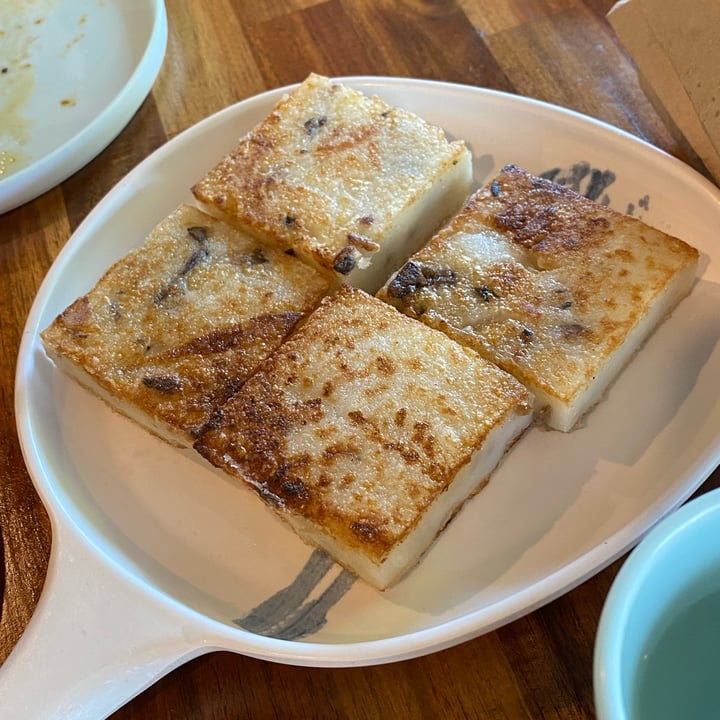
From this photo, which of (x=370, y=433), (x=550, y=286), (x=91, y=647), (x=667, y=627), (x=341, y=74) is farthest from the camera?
(x=341, y=74)

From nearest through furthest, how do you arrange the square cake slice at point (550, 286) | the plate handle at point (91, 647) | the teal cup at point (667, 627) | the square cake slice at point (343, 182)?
1. the teal cup at point (667, 627)
2. the plate handle at point (91, 647)
3. the square cake slice at point (550, 286)
4. the square cake slice at point (343, 182)

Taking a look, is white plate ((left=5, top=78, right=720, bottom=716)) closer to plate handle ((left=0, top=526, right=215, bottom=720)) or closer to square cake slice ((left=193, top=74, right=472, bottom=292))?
plate handle ((left=0, top=526, right=215, bottom=720))

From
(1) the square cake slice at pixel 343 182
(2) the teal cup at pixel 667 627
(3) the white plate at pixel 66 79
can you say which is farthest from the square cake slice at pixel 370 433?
(3) the white plate at pixel 66 79

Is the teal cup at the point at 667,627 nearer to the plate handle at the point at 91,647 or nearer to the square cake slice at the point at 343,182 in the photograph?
the plate handle at the point at 91,647

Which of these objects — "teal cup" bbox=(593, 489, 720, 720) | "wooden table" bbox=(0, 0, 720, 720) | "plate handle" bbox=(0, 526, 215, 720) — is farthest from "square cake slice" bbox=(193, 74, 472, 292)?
"teal cup" bbox=(593, 489, 720, 720)

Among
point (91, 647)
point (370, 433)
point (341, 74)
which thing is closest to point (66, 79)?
point (341, 74)

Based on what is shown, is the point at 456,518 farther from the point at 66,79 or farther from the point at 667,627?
the point at 66,79

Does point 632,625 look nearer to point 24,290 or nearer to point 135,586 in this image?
point 135,586
